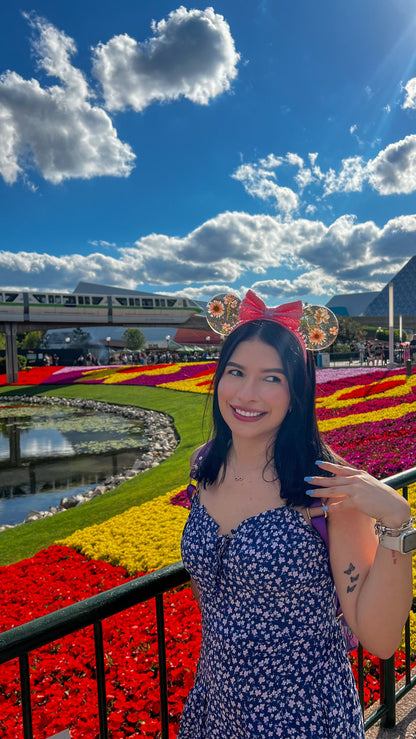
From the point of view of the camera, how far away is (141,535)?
5828 mm

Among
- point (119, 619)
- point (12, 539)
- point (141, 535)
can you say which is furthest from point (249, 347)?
point (12, 539)

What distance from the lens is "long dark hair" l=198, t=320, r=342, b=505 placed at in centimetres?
155

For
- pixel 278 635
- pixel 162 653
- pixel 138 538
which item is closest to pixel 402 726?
pixel 162 653

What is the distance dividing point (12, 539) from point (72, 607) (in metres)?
5.96

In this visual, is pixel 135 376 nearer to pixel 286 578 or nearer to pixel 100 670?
pixel 100 670

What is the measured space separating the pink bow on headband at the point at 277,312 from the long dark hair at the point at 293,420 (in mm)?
24

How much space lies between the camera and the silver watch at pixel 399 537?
4.14 ft

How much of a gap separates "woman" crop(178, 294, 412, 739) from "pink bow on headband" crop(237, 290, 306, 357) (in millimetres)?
111

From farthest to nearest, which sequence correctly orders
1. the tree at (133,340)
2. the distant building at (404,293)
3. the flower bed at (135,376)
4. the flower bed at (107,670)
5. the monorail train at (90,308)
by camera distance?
1. the distant building at (404,293)
2. the tree at (133,340)
3. the monorail train at (90,308)
4. the flower bed at (135,376)
5. the flower bed at (107,670)

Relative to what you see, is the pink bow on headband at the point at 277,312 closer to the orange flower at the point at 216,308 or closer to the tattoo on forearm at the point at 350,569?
the orange flower at the point at 216,308

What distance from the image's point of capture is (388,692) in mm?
2438

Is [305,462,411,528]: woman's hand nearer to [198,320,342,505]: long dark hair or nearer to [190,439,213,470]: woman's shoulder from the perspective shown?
[198,320,342,505]: long dark hair

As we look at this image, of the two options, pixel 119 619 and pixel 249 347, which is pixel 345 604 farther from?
pixel 119 619

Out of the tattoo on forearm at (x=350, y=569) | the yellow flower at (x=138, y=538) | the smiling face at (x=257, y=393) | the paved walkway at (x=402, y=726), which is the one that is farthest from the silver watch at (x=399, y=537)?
the yellow flower at (x=138, y=538)
